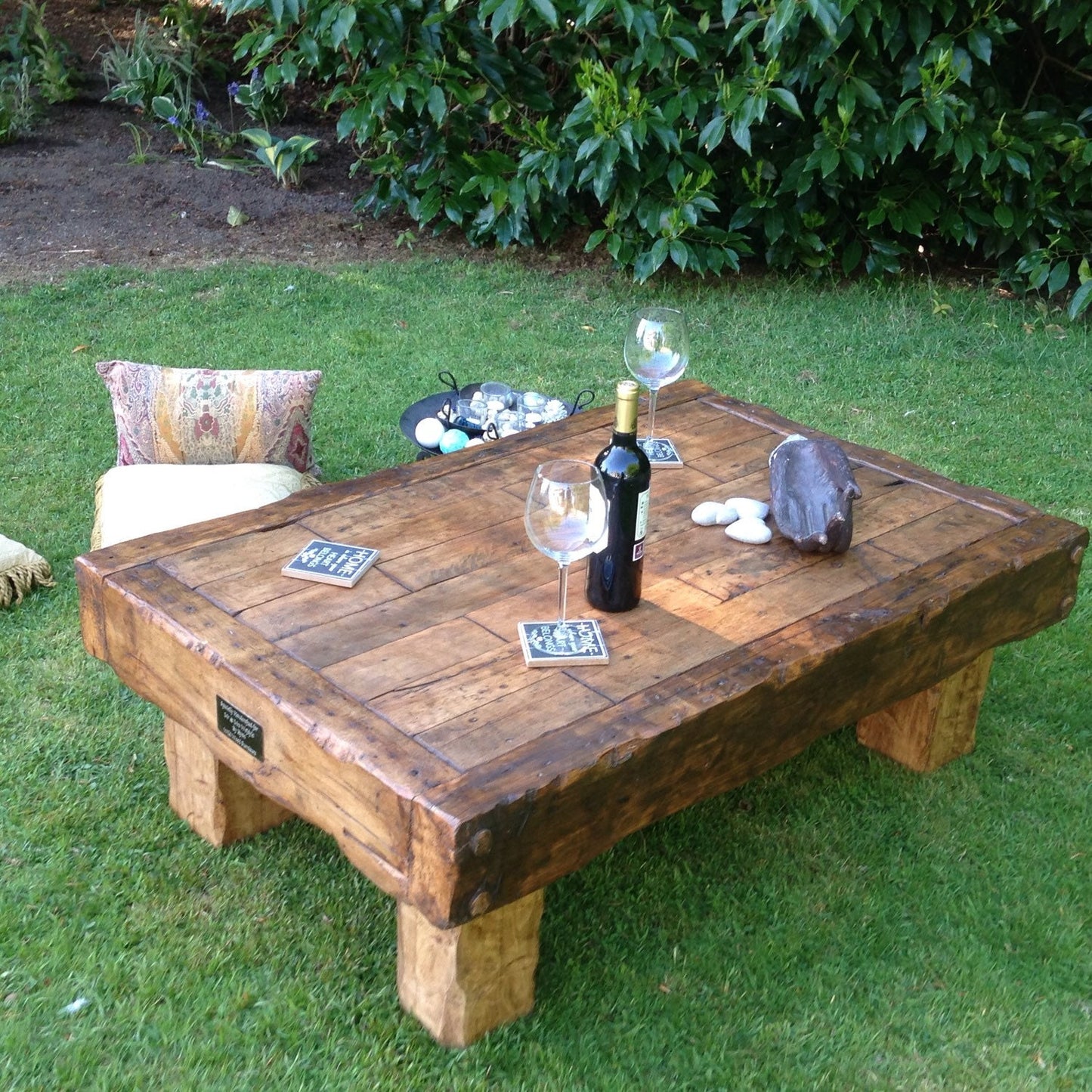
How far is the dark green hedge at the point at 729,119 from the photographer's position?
18.7 feet

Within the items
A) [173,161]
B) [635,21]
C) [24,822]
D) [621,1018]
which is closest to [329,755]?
[621,1018]

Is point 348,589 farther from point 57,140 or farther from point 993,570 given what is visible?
point 57,140

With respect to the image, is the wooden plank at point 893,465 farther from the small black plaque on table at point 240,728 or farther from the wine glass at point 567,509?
the small black plaque on table at point 240,728

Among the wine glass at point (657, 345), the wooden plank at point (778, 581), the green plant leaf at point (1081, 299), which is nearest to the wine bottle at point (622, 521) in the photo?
the wooden plank at point (778, 581)

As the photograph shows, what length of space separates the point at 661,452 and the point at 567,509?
3.42 ft

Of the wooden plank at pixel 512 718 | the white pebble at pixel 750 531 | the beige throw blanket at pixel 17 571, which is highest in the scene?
the white pebble at pixel 750 531

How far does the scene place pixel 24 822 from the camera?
292 cm

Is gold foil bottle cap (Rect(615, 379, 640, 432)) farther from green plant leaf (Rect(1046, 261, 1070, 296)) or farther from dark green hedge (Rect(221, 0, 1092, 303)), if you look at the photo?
green plant leaf (Rect(1046, 261, 1070, 296))

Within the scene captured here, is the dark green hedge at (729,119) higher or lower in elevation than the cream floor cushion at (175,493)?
higher

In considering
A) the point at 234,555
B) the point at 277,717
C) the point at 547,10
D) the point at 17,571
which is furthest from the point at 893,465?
the point at 547,10

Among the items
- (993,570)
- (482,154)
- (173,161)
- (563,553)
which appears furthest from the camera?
(173,161)

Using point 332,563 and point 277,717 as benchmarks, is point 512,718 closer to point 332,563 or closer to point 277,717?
point 277,717

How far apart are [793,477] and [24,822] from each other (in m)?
1.90

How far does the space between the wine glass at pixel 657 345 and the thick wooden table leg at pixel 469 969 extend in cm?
136
